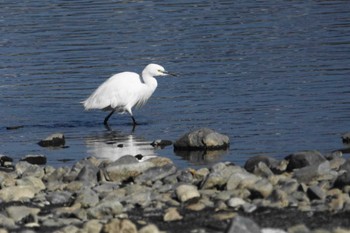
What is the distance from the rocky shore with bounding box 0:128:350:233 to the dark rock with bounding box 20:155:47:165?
2.00m

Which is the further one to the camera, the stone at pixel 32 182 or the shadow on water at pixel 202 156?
the shadow on water at pixel 202 156

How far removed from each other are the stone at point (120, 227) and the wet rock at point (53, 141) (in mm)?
7845

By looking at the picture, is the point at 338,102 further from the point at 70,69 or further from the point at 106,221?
the point at 106,221

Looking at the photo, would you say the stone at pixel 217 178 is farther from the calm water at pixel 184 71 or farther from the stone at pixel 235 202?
the calm water at pixel 184 71

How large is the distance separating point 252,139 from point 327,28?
42.3 feet

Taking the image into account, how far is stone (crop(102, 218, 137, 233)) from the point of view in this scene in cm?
1041

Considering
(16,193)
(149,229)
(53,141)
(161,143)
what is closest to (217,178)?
(16,193)

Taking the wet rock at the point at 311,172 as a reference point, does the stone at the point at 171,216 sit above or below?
below

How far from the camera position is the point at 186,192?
12.2 m

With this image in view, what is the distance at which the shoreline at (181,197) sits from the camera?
1089 cm

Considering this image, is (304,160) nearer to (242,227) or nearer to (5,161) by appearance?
(242,227)

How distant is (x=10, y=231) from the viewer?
36.2ft

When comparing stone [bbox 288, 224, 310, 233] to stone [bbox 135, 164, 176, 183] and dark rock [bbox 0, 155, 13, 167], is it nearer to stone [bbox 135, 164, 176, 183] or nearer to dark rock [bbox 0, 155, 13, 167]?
stone [bbox 135, 164, 176, 183]

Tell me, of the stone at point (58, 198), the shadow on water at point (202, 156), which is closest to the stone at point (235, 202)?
the stone at point (58, 198)
